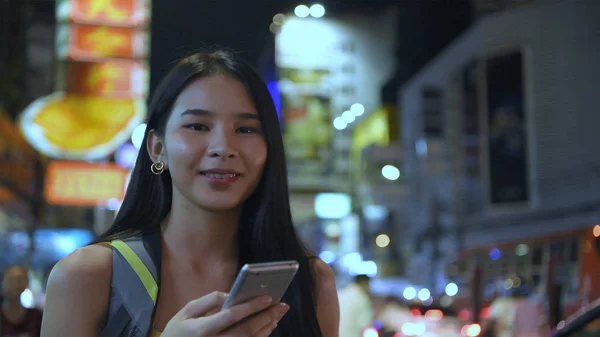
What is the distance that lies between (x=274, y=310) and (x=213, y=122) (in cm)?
45

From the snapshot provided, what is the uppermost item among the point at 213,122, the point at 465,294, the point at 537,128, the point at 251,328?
the point at 537,128

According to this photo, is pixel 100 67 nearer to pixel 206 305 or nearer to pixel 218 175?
pixel 218 175

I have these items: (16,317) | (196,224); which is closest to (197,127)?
(196,224)

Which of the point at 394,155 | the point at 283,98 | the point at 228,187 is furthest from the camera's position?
the point at 394,155

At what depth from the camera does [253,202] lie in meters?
1.82

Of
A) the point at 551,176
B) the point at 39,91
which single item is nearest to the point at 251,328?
the point at 39,91

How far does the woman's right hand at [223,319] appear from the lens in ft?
4.51

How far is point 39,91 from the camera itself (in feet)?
105

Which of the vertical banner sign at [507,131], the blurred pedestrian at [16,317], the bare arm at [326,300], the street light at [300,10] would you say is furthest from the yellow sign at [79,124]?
the vertical banner sign at [507,131]

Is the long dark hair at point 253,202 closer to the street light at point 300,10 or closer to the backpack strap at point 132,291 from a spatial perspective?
the backpack strap at point 132,291

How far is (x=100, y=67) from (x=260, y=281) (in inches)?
660

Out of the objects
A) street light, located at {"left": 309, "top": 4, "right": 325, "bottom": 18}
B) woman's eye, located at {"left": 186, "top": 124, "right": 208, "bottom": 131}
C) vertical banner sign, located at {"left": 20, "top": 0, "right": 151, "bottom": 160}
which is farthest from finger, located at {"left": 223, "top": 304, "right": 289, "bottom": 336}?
vertical banner sign, located at {"left": 20, "top": 0, "right": 151, "bottom": 160}

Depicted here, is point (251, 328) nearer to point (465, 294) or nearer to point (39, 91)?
point (465, 294)

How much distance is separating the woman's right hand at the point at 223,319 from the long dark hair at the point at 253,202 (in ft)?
1.02
